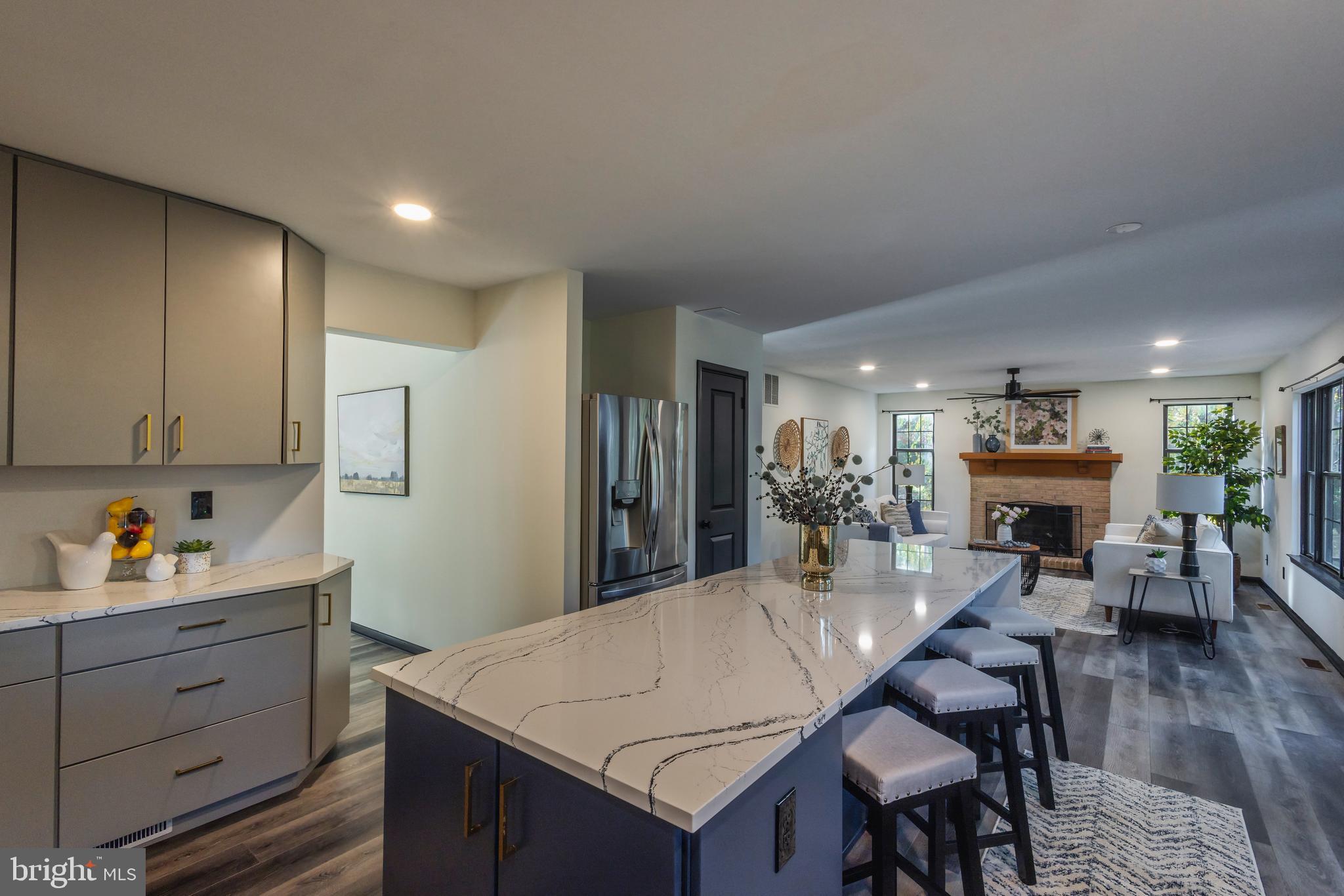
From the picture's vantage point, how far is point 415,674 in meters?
1.40

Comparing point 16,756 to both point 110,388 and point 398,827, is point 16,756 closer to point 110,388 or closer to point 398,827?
point 110,388

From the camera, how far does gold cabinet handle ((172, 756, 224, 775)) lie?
2148mm

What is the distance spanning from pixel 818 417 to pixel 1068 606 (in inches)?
143

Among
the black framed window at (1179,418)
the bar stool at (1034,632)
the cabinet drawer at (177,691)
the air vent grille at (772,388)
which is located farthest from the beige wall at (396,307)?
the black framed window at (1179,418)

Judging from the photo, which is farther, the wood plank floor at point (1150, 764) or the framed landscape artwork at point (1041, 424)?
the framed landscape artwork at point (1041, 424)

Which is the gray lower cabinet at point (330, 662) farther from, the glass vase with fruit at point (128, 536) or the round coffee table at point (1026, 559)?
the round coffee table at point (1026, 559)

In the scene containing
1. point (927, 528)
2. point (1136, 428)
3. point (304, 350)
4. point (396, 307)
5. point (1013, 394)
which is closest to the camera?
point (304, 350)

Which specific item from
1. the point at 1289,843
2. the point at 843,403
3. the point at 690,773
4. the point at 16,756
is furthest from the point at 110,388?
the point at 843,403

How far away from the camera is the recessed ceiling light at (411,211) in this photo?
7.91 feet

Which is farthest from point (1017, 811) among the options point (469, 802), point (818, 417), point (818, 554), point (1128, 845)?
point (818, 417)

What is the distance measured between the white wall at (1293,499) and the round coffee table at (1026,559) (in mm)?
1912

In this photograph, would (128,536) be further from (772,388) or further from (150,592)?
(772,388)

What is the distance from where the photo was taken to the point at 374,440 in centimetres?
445

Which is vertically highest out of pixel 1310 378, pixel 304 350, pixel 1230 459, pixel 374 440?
pixel 1310 378
